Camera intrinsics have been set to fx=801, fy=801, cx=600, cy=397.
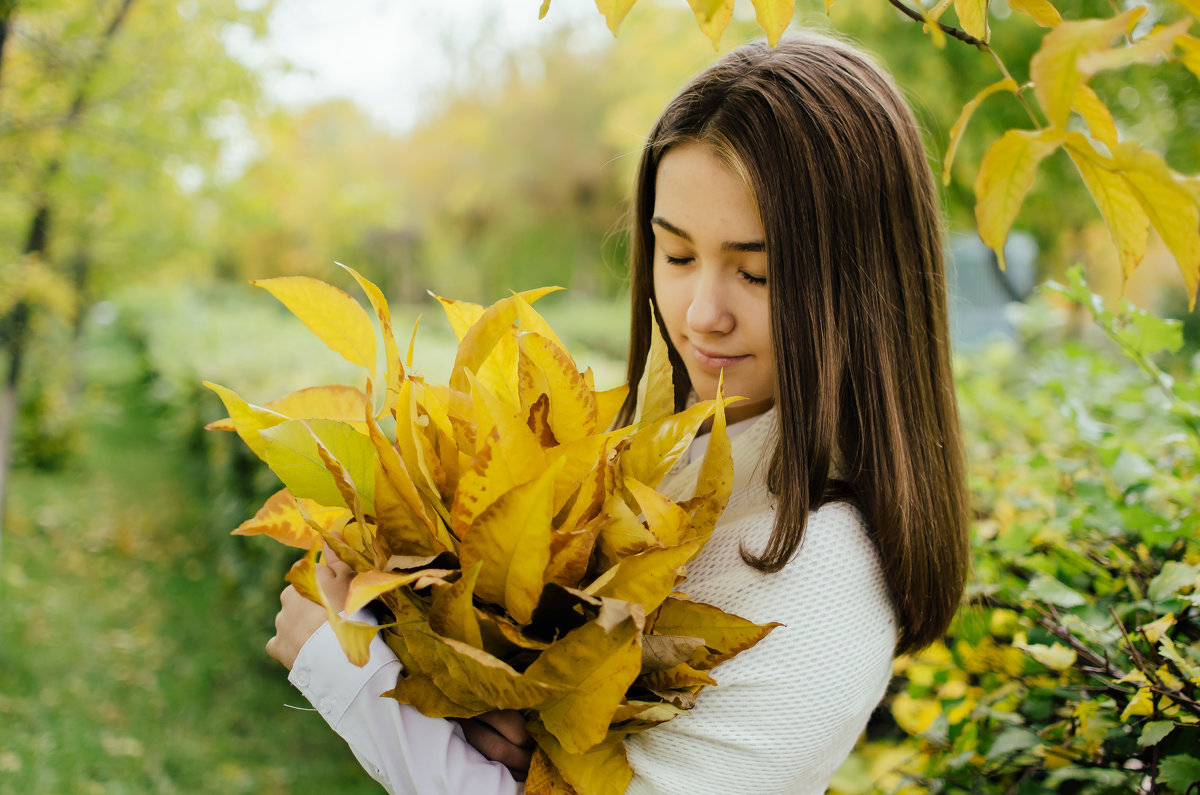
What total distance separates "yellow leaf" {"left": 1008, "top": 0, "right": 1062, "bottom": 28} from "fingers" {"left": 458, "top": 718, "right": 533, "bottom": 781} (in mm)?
1037

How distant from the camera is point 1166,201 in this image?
0.60 meters

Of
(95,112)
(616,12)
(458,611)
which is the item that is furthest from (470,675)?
(95,112)

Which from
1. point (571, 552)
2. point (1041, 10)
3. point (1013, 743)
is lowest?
point (1013, 743)

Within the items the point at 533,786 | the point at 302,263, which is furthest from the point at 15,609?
the point at 302,263

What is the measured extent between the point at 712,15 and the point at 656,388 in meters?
0.48

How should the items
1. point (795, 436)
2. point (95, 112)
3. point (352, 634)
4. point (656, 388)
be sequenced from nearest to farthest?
point (352, 634), point (656, 388), point (795, 436), point (95, 112)

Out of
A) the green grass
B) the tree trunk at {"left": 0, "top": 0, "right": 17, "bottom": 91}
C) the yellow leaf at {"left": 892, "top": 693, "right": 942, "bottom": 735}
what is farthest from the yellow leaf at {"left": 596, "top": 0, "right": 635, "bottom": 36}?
the green grass

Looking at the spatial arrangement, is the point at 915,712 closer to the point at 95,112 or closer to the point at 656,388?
the point at 656,388

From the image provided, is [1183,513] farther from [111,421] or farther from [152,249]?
[111,421]

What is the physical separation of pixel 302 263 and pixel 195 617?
64.5 feet

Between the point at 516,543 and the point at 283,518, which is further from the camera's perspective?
the point at 283,518

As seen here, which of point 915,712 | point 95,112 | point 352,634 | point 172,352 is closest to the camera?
point 352,634

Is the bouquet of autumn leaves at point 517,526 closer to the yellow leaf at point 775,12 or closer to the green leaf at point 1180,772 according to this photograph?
the yellow leaf at point 775,12

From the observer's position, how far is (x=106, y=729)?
3.65 meters
